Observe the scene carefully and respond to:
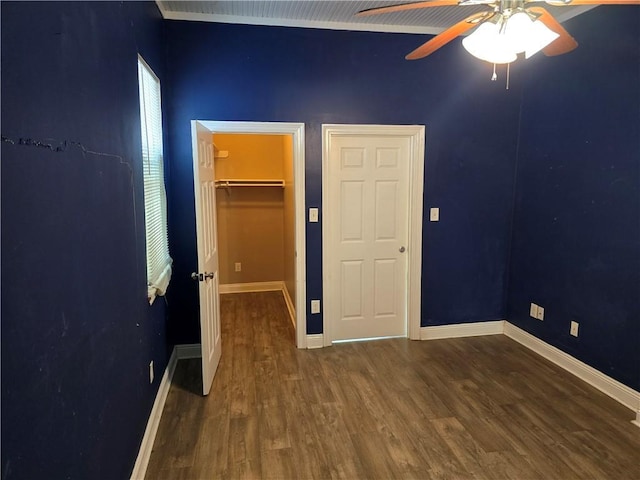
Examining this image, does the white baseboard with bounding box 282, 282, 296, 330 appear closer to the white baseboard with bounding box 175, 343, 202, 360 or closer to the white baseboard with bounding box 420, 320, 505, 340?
the white baseboard with bounding box 175, 343, 202, 360

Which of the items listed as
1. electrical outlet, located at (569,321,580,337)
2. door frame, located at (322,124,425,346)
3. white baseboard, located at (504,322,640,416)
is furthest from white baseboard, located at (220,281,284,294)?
electrical outlet, located at (569,321,580,337)

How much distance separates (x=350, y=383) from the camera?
3152mm

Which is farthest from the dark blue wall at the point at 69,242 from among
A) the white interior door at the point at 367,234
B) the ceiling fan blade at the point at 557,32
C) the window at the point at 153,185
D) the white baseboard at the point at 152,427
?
the white interior door at the point at 367,234

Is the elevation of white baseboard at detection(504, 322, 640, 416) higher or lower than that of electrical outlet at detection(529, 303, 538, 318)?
lower

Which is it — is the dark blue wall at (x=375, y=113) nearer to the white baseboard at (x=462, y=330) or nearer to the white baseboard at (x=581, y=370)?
the white baseboard at (x=462, y=330)

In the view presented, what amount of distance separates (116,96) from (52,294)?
1069 mm

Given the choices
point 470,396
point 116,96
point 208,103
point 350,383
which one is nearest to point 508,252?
point 470,396

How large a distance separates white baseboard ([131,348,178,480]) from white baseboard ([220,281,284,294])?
88.0 inches

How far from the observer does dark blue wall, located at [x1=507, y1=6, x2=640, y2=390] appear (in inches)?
111

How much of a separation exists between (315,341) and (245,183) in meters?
2.45

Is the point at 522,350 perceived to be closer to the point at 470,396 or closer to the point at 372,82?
the point at 470,396

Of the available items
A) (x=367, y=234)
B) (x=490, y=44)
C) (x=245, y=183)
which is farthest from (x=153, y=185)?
(x=245, y=183)

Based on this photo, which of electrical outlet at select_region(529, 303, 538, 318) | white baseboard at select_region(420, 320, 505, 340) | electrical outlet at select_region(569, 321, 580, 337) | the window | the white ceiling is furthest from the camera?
white baseboard at select_region(420, 320, 505, 340)

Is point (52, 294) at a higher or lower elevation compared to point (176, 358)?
higher
